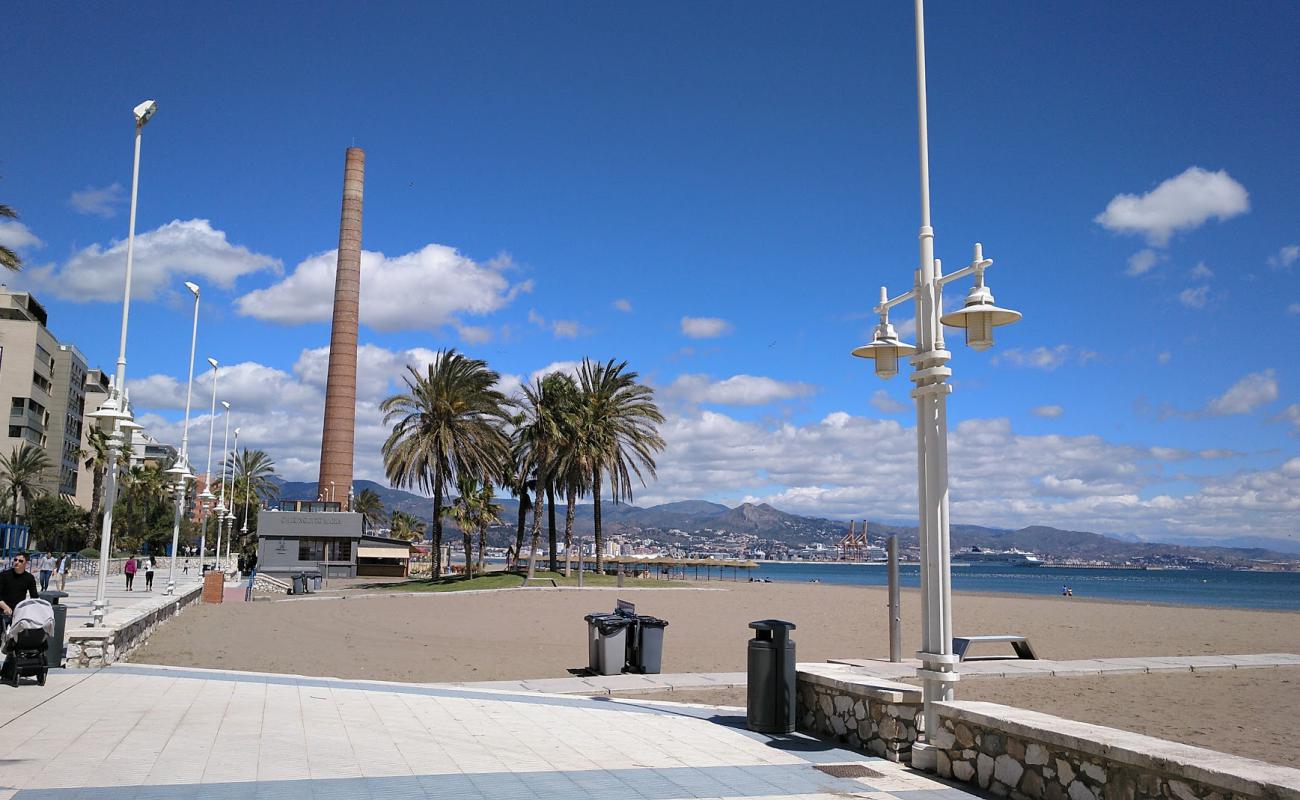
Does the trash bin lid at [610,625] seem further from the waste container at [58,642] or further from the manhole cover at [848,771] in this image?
the waste container at [58,642]

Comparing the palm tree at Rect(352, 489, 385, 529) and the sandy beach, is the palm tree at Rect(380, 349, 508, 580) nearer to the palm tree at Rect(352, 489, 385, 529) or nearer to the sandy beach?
the sandy beach

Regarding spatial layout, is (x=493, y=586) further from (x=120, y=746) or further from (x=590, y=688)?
(x=120, y=746)

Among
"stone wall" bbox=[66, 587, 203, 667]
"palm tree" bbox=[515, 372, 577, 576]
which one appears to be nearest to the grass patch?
"palm tree" bbox=[515, 372, 577, 576]

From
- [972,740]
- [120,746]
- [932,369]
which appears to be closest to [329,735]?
[120,746]

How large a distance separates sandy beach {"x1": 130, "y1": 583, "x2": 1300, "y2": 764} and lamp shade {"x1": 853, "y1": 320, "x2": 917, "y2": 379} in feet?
17.2

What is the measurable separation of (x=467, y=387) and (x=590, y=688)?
38783 millimetres

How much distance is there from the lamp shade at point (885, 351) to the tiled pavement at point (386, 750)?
359cm

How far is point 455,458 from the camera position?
1988 inches

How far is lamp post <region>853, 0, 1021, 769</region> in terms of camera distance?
304 inches

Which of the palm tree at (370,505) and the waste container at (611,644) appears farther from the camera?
the palm tree at (370,505)

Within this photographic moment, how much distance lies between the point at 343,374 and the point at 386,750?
62669 mm

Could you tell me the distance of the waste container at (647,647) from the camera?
15.0m

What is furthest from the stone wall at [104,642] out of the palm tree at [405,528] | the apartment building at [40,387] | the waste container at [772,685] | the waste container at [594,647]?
the palm tree at [405,528]

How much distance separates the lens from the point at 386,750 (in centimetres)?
789
